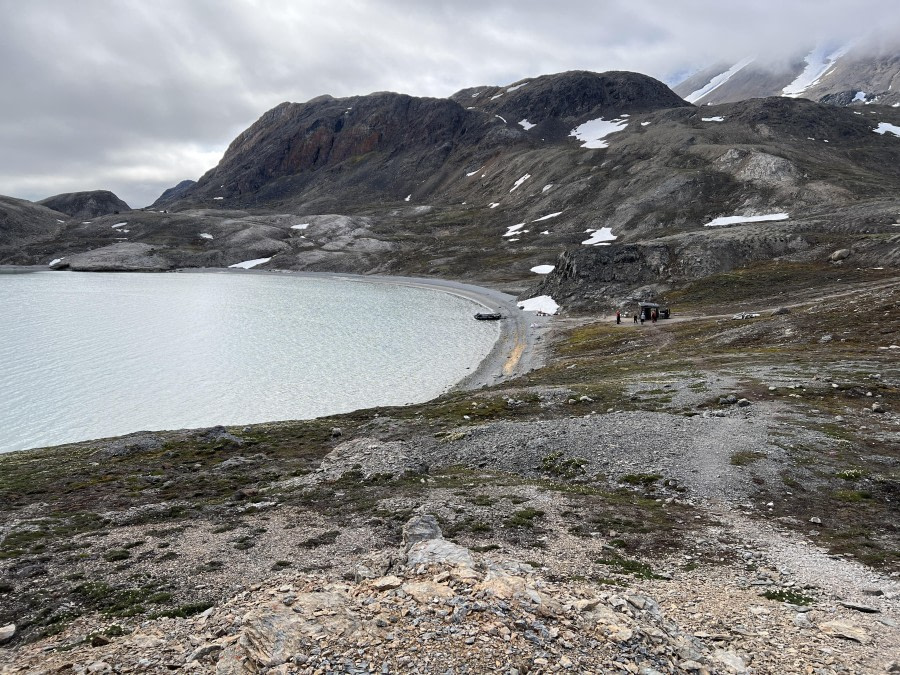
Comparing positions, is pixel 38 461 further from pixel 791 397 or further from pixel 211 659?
pixel 791 397

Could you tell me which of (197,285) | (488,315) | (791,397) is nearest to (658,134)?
(488,315)

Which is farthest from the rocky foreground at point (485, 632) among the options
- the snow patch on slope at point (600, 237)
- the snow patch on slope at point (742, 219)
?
the snow patch on slope at point (600, 237)

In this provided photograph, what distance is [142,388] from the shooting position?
5112 centimetres

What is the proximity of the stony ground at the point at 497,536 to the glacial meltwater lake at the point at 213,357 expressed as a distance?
495 inches

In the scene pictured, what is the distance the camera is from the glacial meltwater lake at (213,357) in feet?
147

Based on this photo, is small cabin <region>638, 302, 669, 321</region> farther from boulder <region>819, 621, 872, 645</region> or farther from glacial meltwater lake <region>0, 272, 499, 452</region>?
boulder <region>819, 621, 872, 645</region>

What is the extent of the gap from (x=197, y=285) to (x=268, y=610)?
15518 centimetres

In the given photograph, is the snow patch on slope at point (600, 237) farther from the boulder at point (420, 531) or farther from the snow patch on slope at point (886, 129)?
the boulder at point (420, 531)

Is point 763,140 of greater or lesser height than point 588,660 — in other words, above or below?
above

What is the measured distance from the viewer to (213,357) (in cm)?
6425

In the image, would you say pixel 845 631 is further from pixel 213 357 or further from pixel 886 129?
pixel 886 129

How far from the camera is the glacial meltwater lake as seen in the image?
147ft

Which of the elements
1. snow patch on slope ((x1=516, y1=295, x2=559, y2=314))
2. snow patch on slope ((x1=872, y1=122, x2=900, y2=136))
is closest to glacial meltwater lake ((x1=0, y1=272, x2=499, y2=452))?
snow patch on slope ((x1=516, y1=295, x2=559, y2=314))

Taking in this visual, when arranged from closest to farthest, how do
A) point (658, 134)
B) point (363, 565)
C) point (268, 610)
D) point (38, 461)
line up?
point (268, 610), point (363, 565), point (38, 461), point (658, 134)
